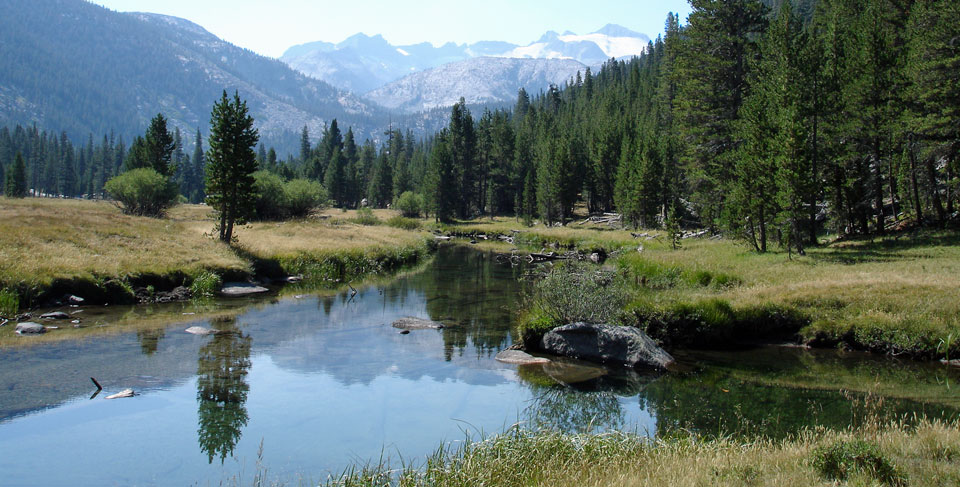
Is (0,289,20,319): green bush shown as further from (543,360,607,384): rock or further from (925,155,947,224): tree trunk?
(925,155,947,224): tree trunk

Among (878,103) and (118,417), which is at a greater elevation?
(878,103)

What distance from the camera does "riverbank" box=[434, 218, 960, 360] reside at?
19.0 metres

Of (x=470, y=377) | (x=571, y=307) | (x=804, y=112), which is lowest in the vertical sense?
(x=470, y=377)

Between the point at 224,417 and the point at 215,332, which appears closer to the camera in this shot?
the point at 224,417

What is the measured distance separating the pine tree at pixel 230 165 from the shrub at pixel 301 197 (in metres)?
29.4

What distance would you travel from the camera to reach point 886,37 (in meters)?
38.4

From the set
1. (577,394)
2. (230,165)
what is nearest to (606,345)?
(577,394)

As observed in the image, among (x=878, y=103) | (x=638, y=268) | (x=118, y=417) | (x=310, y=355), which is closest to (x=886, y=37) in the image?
(x=878, y=103)

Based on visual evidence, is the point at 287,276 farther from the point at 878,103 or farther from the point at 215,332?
the point at 878,103

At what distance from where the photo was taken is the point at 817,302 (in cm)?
2148

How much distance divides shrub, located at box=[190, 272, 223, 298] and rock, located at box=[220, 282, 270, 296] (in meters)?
0.51

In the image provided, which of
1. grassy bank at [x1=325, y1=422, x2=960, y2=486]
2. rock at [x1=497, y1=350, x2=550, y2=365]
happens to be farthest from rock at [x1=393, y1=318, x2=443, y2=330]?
grassy bank at [x1=325, y1=422, x2=960, y2=486]

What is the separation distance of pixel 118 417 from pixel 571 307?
14.1m

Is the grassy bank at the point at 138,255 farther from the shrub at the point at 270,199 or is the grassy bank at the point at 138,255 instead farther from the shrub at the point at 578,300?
the shrub at the point at 578,300
